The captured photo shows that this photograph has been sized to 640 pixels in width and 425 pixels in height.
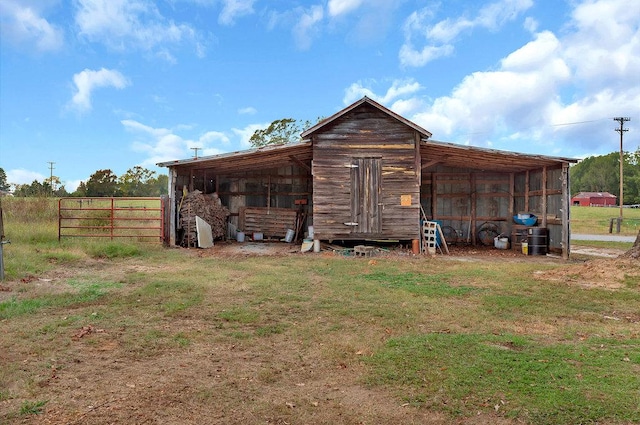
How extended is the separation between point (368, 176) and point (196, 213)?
6.49m

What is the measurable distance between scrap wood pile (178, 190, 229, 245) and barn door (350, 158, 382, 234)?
577 cm

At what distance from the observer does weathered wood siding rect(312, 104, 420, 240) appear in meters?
14.3

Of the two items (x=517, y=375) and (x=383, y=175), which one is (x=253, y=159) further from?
(x=517, y=375)

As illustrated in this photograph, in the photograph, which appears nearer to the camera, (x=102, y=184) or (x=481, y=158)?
(x=481, y=158)

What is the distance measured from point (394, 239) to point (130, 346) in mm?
10893

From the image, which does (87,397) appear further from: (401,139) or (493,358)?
(401,139)

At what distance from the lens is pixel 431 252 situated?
46.8ft

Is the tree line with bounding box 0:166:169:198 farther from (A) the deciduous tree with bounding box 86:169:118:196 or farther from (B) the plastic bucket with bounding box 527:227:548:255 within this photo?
(B) the plastic bucket with bounding box 527:227:548:255

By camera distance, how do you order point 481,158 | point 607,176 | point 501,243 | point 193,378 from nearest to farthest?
point 193,378 < point 481,158 < point 501,243 < point 607,176

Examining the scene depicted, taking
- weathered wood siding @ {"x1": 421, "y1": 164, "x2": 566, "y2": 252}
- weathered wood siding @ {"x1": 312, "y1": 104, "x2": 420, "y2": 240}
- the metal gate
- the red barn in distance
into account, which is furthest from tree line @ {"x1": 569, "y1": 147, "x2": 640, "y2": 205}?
the metal gate

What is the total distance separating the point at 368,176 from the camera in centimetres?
1438

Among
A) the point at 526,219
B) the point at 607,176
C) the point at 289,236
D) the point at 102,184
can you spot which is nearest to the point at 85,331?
the point at 289,236

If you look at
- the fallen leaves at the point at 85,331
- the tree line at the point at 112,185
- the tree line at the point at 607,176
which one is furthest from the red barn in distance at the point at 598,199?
the fallen leaves at the point at 85,331

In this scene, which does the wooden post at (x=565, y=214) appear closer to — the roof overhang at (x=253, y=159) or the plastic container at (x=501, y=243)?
the plastic container at (x=501, y=243)
